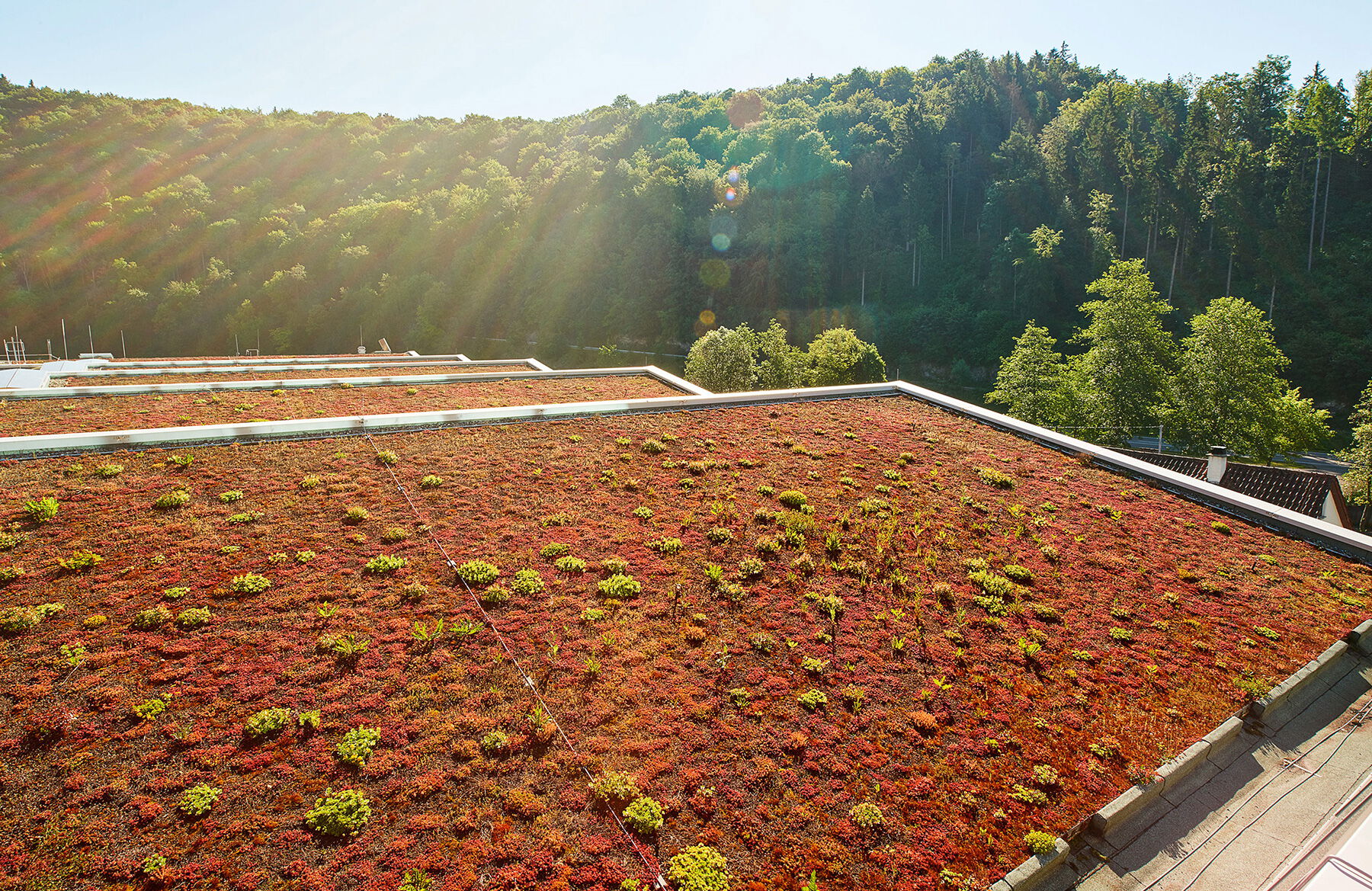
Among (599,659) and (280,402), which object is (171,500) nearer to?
(599,659)

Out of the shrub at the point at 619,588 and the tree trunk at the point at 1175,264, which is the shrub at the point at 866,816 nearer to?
the shrub at the point at 619,588

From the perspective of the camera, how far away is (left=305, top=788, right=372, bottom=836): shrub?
4.02 metres

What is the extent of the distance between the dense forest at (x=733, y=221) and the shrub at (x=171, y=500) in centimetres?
5007

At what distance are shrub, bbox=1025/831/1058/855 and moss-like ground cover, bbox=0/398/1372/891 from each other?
0.40 feet

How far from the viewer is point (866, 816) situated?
14.9ft

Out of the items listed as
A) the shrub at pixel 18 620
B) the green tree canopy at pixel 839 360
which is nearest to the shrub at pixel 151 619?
the shrub at pixel 18 620

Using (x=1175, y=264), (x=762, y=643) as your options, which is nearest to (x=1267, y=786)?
(x=762, y=643)

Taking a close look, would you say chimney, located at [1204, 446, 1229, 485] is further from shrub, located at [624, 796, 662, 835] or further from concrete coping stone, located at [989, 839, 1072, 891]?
shrub, located at [624, 796, 662, 835]

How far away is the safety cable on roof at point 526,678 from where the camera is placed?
411cm

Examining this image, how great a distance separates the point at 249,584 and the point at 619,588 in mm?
3392

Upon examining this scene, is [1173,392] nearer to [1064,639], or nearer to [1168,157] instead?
[1064,639]

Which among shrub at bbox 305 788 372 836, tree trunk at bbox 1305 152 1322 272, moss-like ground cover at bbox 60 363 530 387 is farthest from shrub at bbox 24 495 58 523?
tree trunk at bbox 1305 152 1322 272

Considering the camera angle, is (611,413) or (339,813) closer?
(339,813)

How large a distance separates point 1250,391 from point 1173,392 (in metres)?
2.43
